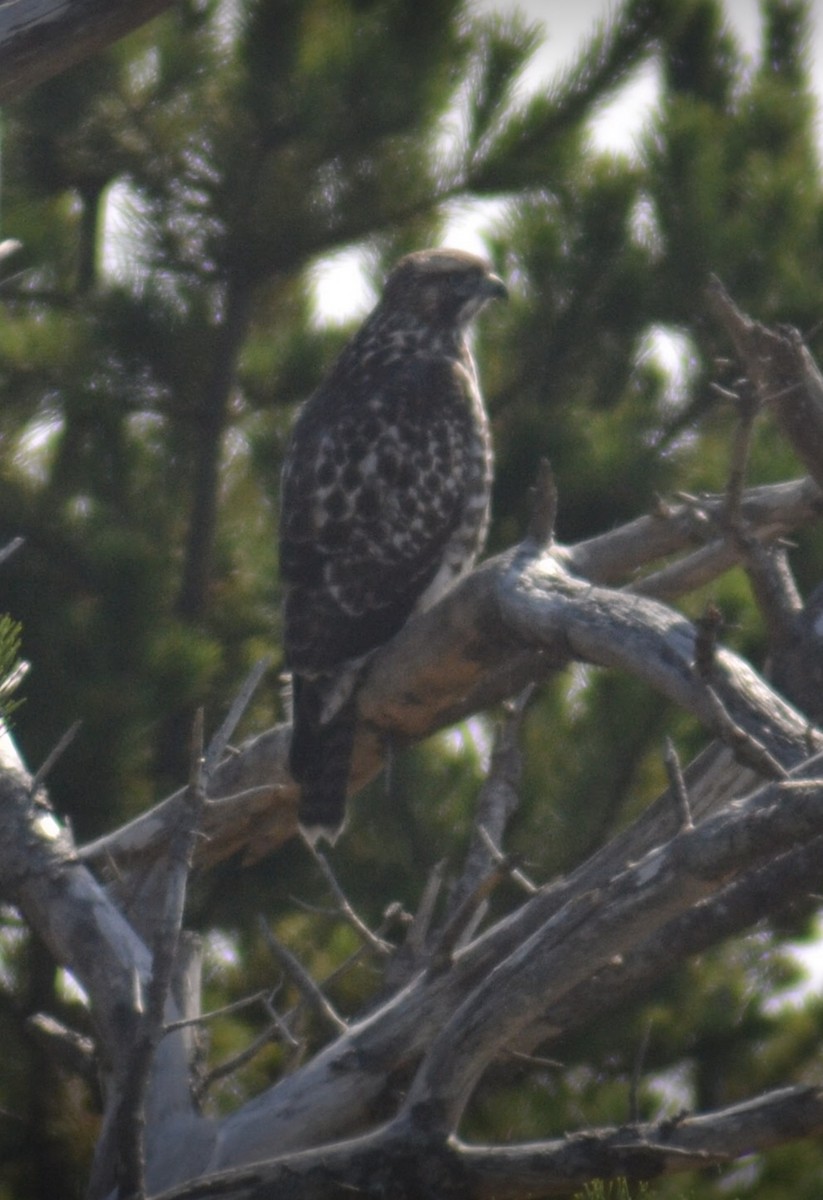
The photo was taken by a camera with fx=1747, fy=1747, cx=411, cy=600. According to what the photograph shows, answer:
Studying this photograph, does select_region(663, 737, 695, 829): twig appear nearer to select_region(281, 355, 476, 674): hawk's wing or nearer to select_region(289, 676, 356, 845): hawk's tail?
select_region(289, 676, 356, 845): hawk's tail

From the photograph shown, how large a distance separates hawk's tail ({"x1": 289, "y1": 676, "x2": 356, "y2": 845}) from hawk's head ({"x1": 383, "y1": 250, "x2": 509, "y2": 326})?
159cm

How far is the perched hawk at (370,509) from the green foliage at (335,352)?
45 cm

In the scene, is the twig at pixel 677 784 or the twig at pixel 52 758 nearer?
the twig at pixel 677 784

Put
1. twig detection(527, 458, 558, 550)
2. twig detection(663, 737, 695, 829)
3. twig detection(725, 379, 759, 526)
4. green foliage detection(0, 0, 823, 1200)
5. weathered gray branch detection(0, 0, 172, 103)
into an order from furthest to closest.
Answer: green foliage detection(0, 0, 823, 1200) < twig detection(527, 458, 558, 550) < weathered gray branch detection(0, 0, 172, 103) < twig detection(725, 379, 759, 526) < twig detection(663, 737, 695, 829)

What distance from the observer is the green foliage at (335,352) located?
4.91m

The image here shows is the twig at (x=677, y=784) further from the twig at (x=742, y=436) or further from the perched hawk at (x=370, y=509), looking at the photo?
the perched hawk at (x=370, y=509)

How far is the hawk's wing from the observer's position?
4535mm

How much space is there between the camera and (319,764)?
13.4 feet

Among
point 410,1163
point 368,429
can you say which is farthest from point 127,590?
point 410,1163

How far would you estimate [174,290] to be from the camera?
5625 mm

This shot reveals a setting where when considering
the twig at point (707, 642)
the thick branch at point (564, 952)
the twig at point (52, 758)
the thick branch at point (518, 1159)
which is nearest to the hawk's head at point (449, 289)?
the twig at point (52, 758)

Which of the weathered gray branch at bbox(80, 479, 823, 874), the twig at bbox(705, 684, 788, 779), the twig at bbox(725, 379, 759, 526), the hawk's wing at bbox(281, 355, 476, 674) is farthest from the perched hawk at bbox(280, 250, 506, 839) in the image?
the twig at bbox(705, 684, 788, 779)

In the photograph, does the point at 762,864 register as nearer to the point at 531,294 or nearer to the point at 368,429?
the point at 368,429

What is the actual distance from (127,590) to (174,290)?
124 cm
